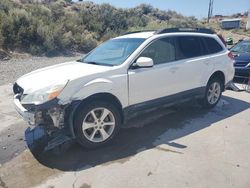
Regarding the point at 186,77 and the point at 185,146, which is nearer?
the point at 185,146

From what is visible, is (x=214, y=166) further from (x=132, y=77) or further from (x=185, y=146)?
(x=132, y=77)

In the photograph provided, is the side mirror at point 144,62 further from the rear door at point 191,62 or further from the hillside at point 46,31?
the hillside at point 46,31

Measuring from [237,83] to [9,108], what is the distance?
22.0 ft

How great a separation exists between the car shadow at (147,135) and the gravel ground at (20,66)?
17.5ft

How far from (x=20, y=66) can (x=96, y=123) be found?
8.11 m

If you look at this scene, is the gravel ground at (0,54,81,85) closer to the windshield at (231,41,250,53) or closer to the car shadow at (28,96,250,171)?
the car shadow at (28,96,250,171)

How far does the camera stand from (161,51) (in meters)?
5.71

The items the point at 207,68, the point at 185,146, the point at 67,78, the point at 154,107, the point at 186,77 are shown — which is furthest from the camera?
the point at 207,68

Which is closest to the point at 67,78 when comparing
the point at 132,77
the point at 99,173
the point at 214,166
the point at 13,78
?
the point at 132,77

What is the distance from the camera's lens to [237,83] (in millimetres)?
9766

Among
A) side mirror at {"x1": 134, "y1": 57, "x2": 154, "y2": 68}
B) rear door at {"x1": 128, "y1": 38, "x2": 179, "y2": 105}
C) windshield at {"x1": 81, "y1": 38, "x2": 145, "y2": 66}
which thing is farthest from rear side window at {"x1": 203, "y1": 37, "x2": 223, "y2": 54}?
side mirror at {"x1": 134, "y1": 57, "x2": 154, "y2": 68}

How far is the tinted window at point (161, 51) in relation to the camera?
5.51 metres

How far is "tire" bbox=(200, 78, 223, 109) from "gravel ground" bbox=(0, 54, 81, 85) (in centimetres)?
596

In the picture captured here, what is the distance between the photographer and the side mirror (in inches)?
201
